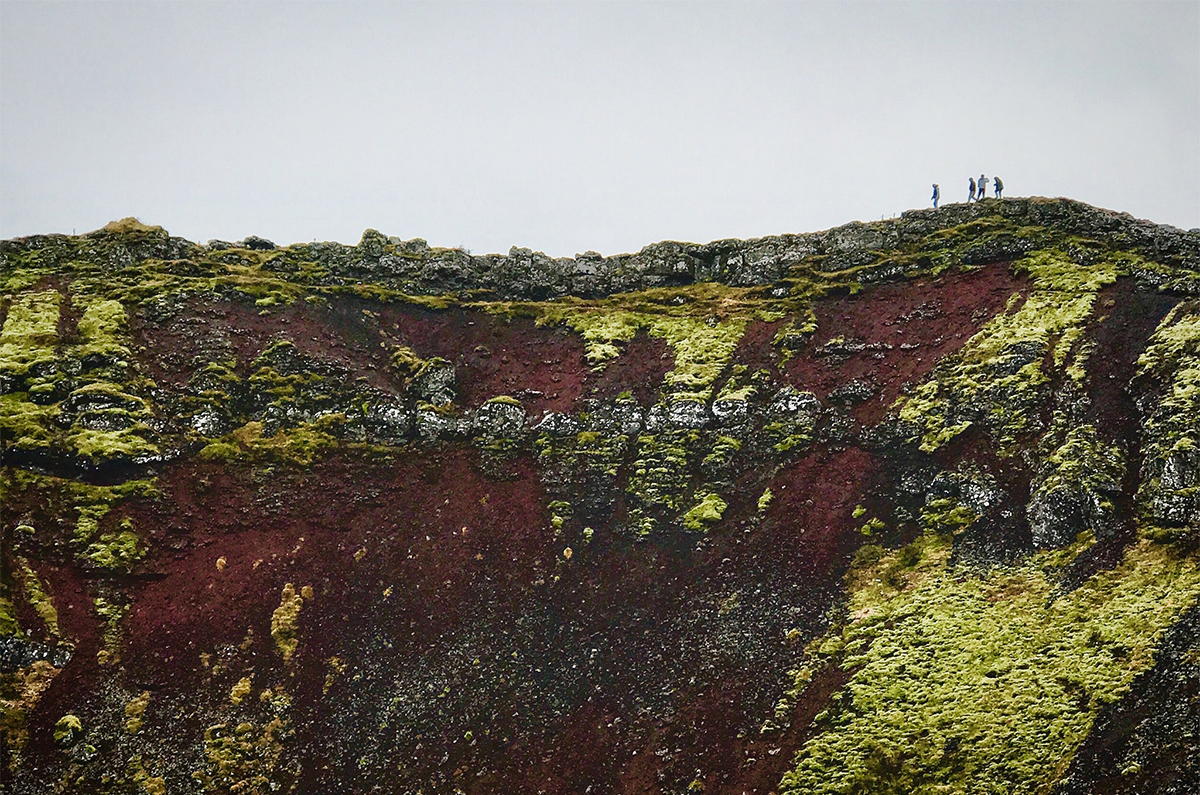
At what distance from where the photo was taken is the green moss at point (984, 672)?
28391 mm

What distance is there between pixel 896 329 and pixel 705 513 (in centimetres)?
1803

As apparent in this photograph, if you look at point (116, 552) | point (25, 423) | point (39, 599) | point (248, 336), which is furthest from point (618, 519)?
point (25, 423)

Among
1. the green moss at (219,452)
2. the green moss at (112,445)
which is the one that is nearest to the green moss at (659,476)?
the green moss at (219,452)

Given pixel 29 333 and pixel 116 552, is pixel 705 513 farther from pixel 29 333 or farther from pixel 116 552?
pixel 29 333

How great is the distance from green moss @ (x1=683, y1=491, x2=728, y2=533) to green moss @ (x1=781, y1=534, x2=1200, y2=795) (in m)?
9.45

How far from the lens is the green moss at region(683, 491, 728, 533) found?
43656 millimetres

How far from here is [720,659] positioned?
3625 cm

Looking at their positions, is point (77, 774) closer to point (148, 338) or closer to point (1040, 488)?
point (148, 338)

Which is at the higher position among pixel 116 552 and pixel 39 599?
pixel 116 552

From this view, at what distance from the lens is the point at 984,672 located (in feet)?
104

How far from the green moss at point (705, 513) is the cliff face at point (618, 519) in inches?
9.4

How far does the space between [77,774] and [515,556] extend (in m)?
20.5

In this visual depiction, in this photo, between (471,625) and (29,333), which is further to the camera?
(29,333)

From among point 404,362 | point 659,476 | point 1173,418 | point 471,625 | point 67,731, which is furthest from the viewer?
point 404,362
